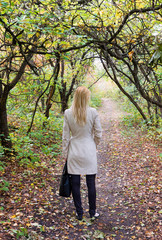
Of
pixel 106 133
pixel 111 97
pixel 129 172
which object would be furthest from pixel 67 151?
pixel 111 97

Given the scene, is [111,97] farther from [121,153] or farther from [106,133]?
[121,153]

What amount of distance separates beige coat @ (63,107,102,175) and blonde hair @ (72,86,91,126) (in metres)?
0.07

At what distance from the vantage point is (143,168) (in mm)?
5773

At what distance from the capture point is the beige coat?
3.51 metres

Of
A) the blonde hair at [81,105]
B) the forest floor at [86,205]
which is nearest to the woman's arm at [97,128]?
the blonde hair at [81,105]

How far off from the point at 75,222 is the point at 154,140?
576cm

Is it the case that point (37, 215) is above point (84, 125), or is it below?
below

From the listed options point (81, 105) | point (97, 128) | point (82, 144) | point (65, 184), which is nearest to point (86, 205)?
point (65, 184)

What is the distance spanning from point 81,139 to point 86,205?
5.18ft

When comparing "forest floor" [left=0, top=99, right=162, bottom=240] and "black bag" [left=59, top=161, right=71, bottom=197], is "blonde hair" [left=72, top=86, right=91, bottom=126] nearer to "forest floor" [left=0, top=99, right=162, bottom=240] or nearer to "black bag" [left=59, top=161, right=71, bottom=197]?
"black bag" [left=59, top=161, right=71, bottom=197]

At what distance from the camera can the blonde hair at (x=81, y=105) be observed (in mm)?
3486

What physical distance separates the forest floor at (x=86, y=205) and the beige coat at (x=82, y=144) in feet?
2.91

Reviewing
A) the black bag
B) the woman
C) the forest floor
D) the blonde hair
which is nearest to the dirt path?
the forest floor

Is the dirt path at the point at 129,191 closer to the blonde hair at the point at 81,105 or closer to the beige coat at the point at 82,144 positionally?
the beige coat at the point at 82,144
